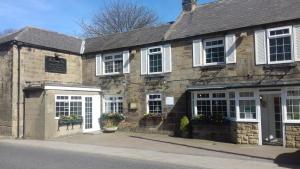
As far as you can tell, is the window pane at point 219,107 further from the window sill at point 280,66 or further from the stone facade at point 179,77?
the window sill at point 280,66

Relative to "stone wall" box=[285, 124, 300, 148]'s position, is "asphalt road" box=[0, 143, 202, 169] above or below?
below

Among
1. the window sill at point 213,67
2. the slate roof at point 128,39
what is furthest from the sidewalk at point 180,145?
the slate roof at point 128,39

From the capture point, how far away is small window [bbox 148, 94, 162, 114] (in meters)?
21.6

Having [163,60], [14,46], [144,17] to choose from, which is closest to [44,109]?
[14,46]

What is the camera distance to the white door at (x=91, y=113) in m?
23.3

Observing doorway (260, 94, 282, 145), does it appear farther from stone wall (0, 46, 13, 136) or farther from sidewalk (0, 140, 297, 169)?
stone wall (0, 46, 13, 136)

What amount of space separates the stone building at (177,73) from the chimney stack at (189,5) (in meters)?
0.09

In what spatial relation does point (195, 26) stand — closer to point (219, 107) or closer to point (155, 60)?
point (155, 60)

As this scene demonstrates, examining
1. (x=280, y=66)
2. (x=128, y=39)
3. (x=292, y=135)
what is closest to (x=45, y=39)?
(x=128, y=39)

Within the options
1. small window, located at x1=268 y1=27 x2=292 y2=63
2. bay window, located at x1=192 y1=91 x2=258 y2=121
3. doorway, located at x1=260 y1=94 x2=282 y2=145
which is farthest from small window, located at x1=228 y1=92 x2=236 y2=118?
small window, located at x1=268 y1=27 x2=292 y2=63

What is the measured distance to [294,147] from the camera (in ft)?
49.6

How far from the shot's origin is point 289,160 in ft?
39.9

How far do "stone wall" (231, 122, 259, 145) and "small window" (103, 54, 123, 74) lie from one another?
985cm

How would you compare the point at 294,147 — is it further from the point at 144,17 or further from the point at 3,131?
the point at 144,17
